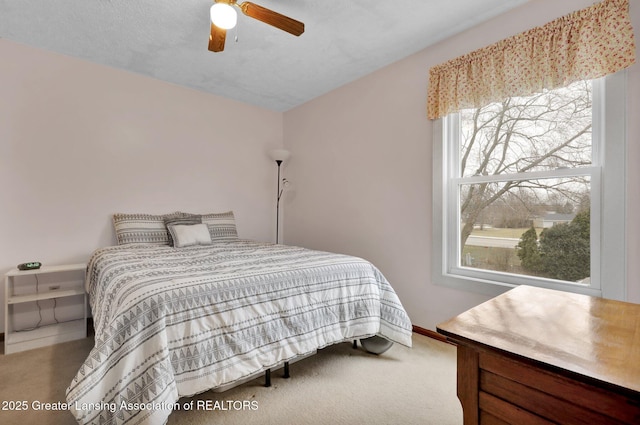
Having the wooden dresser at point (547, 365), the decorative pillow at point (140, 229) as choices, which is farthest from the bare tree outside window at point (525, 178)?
the decorative pillow at point (140, 229)

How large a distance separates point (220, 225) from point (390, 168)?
1971mm

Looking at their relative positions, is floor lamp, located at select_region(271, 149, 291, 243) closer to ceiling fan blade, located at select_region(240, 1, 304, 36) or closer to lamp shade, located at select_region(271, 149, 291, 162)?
lamp shade, located at select_region(271, 149, 291, 162)

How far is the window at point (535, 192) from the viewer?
172 cm

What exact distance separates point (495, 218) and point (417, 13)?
5.32 ft

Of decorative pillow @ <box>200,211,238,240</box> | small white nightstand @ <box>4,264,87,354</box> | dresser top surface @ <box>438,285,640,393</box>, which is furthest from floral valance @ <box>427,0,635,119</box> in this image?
small white nightstand @ <box>4,264,87,354</box>

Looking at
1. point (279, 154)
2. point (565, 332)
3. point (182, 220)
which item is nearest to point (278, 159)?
point (279, 154)

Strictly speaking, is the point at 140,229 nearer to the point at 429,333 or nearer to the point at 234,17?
the point at 234,17

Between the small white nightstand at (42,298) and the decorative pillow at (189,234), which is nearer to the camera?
the small white nightstand at (42,298)

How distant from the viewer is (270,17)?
1.79m

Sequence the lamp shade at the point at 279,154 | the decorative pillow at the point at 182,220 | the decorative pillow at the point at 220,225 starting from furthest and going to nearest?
the lamp shade at the point at 279,154 < the decorative pillow at the point at 220,225 < the decorative pillow at the point at 182,220

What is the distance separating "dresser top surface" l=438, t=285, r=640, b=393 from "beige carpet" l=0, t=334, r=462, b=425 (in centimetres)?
91

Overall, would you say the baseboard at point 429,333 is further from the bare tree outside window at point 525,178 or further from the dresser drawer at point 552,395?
the dresser drawer at point 552,395

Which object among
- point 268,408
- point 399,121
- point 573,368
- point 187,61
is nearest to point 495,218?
point 399,121

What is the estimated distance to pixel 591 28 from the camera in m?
1.75
